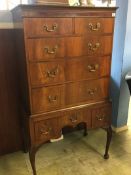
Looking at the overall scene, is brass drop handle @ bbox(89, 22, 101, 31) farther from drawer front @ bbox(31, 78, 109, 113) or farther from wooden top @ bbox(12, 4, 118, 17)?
drawer front @ bbox(31, 78, 109, 113)

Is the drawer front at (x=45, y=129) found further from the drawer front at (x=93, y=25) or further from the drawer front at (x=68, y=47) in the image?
the drawer front at (x=93, y=25)

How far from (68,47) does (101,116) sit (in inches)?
27.7

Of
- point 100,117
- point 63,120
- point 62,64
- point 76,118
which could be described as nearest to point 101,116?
point 100,117

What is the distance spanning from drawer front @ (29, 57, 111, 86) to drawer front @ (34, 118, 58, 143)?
31 centimetres

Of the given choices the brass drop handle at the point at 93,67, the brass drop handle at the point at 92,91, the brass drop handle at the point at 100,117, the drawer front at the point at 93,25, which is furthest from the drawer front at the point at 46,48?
the brass drop handle at the point at 100,117

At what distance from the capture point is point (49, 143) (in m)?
2.19

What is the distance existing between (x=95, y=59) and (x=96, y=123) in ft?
1.89

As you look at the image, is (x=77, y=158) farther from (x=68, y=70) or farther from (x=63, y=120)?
(x=68, y=70)

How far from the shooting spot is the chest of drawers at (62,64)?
4.32 feet

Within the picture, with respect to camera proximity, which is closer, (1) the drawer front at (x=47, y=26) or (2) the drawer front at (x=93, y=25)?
(1) the drawer front at (x=47, y=26)

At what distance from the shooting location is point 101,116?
174 centimetres

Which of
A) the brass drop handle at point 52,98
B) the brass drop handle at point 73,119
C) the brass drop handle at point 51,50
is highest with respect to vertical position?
the brass drop handle at point 51,50

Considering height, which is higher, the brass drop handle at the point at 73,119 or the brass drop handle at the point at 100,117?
the brass drop handle at the point at 73,119

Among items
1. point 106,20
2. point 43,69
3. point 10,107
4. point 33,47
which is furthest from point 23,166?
point 106,20
